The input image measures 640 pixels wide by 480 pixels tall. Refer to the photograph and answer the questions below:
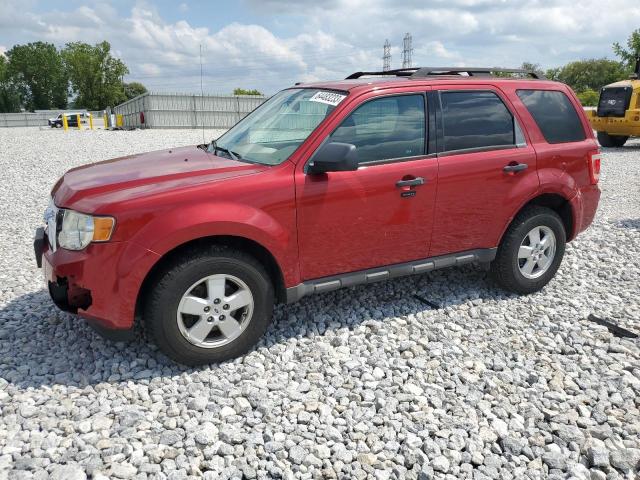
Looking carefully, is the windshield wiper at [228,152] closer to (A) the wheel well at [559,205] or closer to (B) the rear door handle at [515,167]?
(B) the rear door handle at [515,167]

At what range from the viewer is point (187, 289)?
3.45m

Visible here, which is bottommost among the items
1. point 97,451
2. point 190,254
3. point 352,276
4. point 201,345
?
point 97,451

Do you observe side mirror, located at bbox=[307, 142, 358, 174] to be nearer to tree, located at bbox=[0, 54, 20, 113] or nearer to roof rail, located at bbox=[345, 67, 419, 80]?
roof rail, located at bbox=[345, 67, 419, 80]

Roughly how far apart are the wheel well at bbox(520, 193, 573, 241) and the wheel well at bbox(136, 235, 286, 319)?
2295 millimetres

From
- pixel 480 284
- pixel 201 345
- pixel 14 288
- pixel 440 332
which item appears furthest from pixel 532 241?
pixel 14 288

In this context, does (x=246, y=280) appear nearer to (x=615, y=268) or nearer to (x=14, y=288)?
(x=14, y=288)

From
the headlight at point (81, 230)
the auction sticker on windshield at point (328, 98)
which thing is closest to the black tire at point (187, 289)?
the headlight at point (81, 230)

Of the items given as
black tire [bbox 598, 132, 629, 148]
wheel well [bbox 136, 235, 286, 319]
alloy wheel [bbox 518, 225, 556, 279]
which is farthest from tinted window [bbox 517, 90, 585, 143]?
black tire [bbox 598, 132, 629, 148]

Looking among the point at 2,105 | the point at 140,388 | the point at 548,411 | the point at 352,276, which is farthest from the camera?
the point at 2,105

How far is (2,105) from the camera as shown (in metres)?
78.8

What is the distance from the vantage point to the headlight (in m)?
3.24

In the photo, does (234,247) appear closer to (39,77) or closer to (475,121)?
(475,121)

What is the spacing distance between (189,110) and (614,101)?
2524 centimetres

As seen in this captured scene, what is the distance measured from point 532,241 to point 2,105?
295ft
